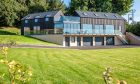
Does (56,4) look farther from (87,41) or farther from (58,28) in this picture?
(58,28)

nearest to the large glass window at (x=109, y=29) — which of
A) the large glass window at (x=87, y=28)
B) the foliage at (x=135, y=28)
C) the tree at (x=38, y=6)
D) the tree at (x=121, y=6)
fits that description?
the large glass window at (x=87, y=28)

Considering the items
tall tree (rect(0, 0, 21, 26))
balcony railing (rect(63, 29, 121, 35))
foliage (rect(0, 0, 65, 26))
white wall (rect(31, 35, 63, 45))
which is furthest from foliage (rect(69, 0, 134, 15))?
white wall (rect(31, 35, 63, 45))

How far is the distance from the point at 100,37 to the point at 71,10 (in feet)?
67.9

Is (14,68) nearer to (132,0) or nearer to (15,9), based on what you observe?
(15,9)

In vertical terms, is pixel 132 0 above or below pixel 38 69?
above

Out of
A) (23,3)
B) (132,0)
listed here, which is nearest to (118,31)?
(132,0)

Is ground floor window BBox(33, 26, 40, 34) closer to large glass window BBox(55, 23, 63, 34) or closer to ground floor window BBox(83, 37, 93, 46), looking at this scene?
large glass window BBox(55, 23, 63, 34)

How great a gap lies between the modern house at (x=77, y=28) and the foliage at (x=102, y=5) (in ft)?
42.3

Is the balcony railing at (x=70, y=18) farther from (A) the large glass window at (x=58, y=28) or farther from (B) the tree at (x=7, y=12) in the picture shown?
(B) the tree at (x=7, y=12)

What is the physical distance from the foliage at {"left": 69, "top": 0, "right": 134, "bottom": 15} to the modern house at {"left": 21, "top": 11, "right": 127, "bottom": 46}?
12.9 metres

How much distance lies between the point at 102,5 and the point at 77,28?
24592 millimetres

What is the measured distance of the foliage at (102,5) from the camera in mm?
83312

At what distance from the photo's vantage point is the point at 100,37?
2628 inches

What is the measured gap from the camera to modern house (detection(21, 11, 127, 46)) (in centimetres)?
6028
